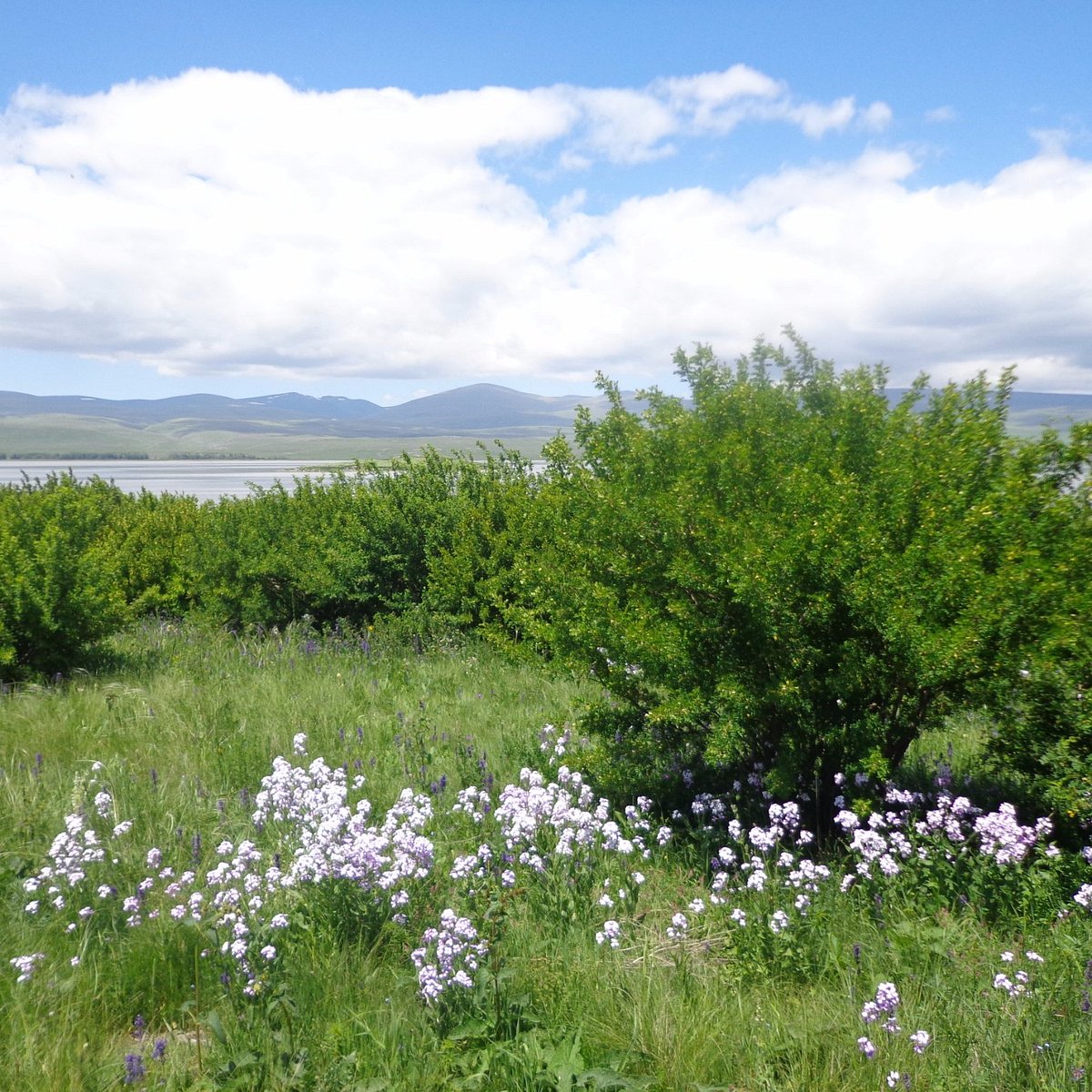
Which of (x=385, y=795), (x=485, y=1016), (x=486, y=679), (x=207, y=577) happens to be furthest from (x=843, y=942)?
(x=207, y=577)

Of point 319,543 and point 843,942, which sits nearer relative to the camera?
point 843,942

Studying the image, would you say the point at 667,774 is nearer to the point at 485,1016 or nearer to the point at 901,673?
the point at 901,673

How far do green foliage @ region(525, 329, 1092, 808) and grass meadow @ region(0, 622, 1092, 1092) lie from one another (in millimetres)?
471

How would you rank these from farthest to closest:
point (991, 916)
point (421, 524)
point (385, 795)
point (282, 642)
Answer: point (421, 524) → point (282, 642) → point (385, 795) → point (991, 916)

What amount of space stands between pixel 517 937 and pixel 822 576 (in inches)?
82.9

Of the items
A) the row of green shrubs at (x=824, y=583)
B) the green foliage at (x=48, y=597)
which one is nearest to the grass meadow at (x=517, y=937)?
the row of green shrubs at (x=824, y=583)

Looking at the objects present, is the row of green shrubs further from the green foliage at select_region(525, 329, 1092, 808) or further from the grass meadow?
the grass meadow

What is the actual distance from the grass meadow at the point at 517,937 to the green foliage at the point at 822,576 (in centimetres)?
47

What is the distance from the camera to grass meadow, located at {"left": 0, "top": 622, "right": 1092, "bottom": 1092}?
267 cm

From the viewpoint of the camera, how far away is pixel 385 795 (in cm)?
485

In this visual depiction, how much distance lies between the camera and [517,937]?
11.1 feet

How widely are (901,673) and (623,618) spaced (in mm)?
1340

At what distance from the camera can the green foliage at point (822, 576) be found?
3.67 metres

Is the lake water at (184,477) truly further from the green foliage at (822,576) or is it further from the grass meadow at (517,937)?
the green foliage at (822,576)
